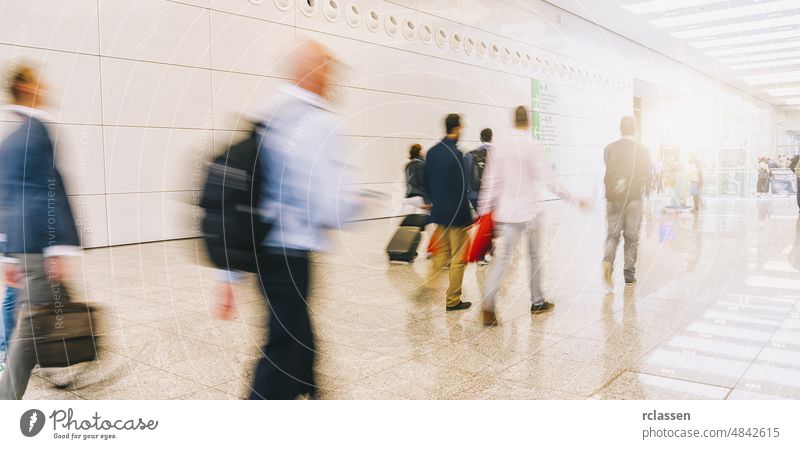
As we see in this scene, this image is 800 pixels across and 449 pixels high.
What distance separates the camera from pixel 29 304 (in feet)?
9.92

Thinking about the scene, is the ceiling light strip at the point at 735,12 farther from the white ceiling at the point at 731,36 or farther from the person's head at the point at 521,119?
the person's head at the point at 521,119

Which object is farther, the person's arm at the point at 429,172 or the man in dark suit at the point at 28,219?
the person's arm at the point at 429,172

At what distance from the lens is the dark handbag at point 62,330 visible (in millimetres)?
2992

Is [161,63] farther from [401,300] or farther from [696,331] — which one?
[696,331]

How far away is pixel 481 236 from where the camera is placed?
5402 mm

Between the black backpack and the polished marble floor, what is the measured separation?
0.97 feet

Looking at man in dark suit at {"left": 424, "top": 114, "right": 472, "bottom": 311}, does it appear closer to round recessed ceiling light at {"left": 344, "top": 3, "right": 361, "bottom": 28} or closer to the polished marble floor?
the polished marble floor

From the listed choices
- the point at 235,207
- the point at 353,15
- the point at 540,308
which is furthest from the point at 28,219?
the point at 353,15

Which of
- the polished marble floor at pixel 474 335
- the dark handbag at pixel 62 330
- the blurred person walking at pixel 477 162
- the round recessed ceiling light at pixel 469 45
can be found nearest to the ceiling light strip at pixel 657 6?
the round recessed ceiling light at pixel 469 45


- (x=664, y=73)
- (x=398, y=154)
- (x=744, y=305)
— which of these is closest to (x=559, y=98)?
(x=664, y=73)

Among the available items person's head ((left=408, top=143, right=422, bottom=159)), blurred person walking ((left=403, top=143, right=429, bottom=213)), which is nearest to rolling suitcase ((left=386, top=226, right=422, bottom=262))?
blurred person walking ((left=403, top=143, right=429, bottom=213))

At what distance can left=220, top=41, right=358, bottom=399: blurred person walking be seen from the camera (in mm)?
2234

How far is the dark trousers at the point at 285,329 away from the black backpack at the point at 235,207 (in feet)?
0.30
